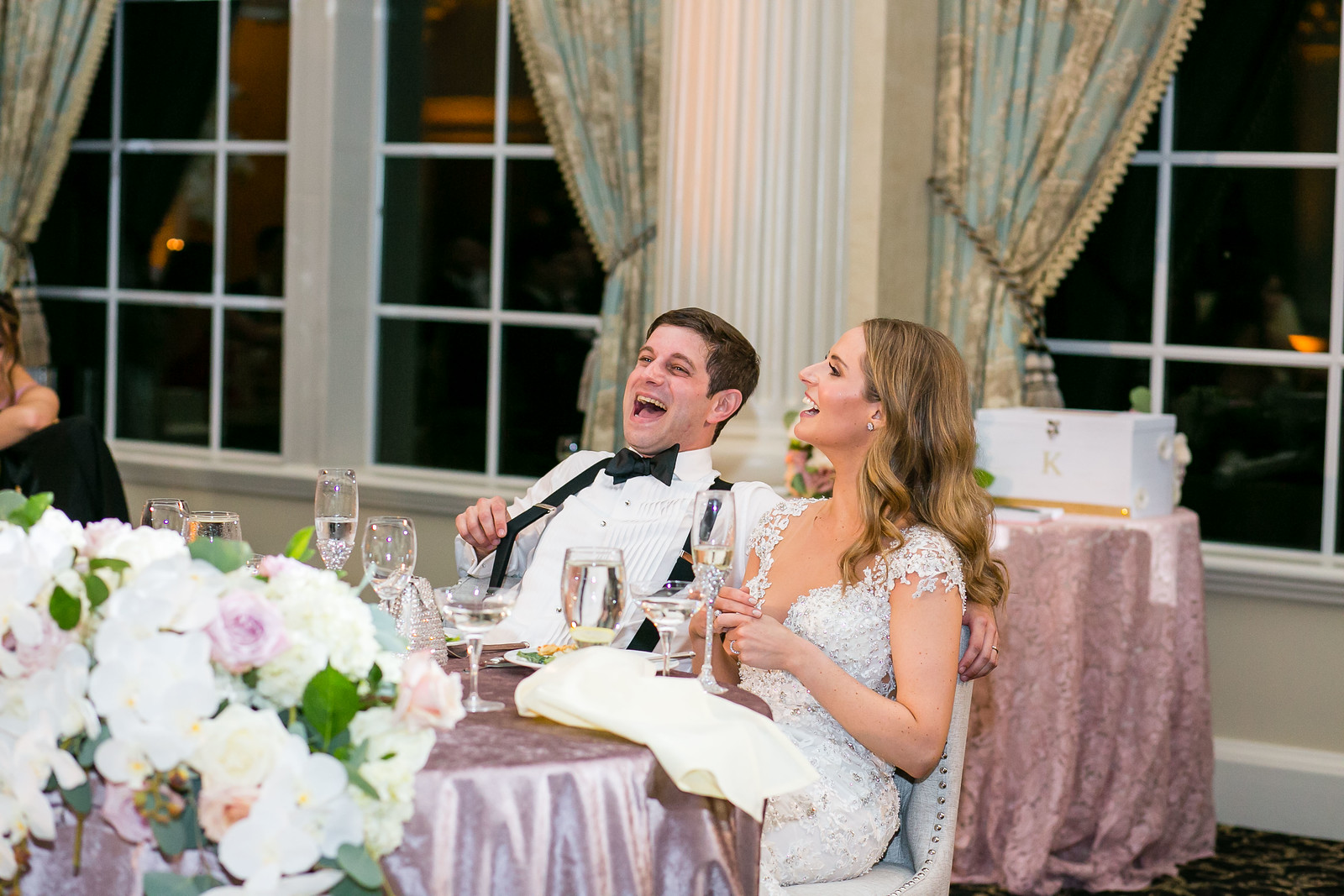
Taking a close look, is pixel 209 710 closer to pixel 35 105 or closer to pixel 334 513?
pixel 334 513

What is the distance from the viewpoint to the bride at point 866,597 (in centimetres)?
190

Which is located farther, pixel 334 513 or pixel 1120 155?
pixel 1120 155

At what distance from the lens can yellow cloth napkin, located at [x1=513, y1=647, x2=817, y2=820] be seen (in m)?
1.47

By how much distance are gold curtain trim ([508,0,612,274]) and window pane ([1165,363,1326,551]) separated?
1.82 metres

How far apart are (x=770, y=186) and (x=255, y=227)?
2.34m

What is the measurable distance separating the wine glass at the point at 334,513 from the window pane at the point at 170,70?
12.6ft

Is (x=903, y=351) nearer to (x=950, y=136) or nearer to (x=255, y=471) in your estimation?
(x=950, y=136)

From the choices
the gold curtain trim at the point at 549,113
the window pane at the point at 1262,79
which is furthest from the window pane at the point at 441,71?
the window pane at the point at 1262,79

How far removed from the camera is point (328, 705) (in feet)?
4.06

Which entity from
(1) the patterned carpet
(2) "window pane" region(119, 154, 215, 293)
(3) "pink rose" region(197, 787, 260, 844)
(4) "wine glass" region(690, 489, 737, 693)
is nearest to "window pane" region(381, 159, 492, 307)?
(2) "window pane" region(119, 154, 215, 293)

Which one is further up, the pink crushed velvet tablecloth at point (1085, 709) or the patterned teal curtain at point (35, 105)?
the patterned teal curtain at point (35, 105)

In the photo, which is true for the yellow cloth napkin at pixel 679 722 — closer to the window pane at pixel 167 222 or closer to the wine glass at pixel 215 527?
the wine glass at pixel 215 527

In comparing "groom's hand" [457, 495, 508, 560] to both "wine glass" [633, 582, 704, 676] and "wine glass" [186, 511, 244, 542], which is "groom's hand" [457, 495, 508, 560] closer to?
"wine glass" [186, 511, 244, 542]

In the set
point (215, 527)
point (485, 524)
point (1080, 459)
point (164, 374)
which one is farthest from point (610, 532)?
point (164, 374)
